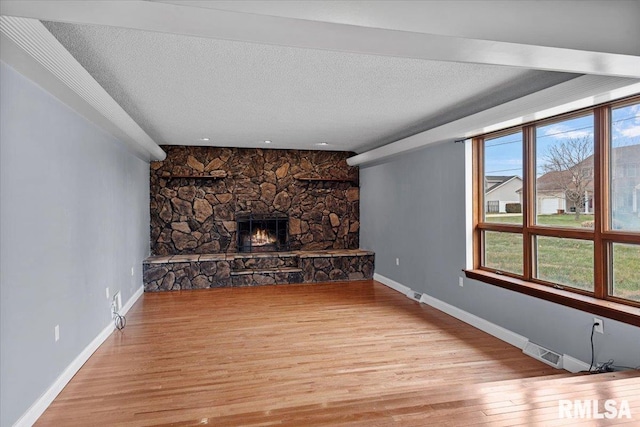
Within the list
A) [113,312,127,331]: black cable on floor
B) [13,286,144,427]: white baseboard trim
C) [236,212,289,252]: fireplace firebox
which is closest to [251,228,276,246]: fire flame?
[236,212,289,252]: fireplace firebox

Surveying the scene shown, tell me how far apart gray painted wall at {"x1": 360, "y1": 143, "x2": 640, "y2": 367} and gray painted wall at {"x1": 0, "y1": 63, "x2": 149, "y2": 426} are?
3.93m

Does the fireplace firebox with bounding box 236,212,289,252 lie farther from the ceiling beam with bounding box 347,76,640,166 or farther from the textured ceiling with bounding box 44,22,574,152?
the ceiling beam with bounding box 347,76,640,166

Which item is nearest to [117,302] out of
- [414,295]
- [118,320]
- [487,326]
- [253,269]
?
[118,320]

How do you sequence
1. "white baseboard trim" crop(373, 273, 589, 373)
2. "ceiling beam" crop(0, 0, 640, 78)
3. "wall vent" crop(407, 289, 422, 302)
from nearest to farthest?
1. "ceiling beam" crop(0, 0, 640, 78)
2. "white baseboard trim" crop(373, 273, 589, 373)
3. "wall vent" crop(407, 289, 422, 302)

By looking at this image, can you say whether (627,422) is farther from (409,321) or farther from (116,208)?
(116,208)

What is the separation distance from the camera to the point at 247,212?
7.18 metres

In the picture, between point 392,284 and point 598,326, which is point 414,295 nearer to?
point 392,284

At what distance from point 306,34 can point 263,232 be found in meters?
5.76

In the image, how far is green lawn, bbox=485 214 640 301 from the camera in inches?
116

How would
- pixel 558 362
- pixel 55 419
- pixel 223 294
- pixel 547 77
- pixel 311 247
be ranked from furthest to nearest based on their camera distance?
pixel 311 247 → pixel 223 294 → pixel 558 362 → pixel 547 77 → pixel 55 419

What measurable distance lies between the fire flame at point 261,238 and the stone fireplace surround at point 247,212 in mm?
346

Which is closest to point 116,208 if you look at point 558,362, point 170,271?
point 170,271

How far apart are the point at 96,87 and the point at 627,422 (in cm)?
390

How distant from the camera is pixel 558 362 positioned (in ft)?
10.7
